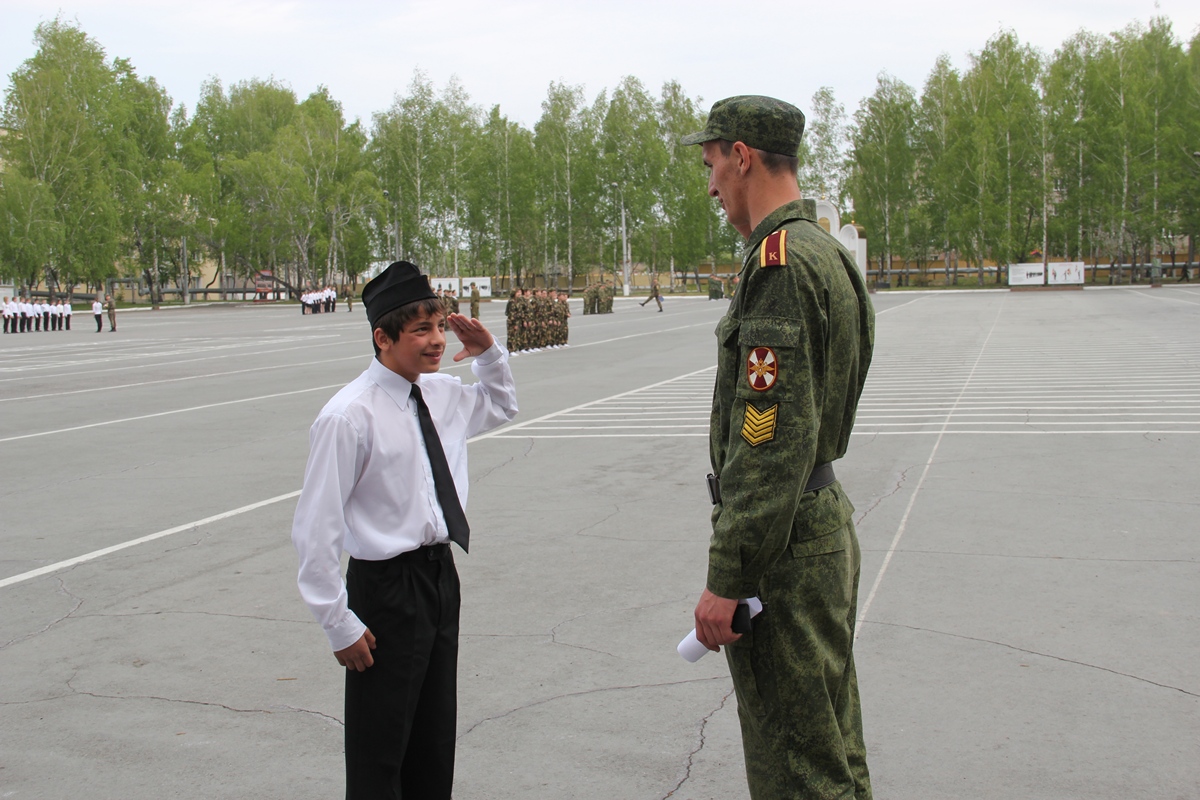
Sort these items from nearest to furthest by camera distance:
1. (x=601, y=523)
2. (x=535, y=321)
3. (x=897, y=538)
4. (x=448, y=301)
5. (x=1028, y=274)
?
(x=897, y=538) < (x=601, y=523) < (x=535, y=321) < (x=448, y=301) < (x=1028, y=274)

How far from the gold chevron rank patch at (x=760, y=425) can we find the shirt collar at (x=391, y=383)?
1.08m

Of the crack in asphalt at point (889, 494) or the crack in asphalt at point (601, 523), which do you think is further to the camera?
the crack in asphalt at point (889, 494)

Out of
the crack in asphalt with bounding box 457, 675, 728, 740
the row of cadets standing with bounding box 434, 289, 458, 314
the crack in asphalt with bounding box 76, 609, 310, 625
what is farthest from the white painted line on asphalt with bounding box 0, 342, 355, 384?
the crack in asphalt with bounding box 457, 675, 728, 740

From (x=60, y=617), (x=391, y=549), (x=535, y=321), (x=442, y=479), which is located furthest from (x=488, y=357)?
(x=535, y=321)

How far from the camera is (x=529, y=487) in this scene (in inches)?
351

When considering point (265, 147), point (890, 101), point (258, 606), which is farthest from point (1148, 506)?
point (265, 147)

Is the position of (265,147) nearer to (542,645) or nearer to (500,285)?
(500,285)

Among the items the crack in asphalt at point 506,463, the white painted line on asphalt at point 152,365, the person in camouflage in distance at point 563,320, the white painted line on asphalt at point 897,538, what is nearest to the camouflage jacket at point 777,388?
the white painted line on asphalt at point 897,538

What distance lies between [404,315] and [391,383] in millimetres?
194

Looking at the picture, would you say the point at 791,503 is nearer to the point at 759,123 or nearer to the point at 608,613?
the point at 759,123

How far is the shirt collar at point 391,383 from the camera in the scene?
297 cm

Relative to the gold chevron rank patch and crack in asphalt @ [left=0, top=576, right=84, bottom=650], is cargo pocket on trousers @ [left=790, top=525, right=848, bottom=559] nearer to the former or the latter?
the gold chevron rank patch

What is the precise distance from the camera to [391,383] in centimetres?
298

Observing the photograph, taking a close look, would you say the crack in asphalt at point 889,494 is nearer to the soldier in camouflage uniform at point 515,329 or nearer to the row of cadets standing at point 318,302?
the soldier in camouflage uniform at point 515,329
